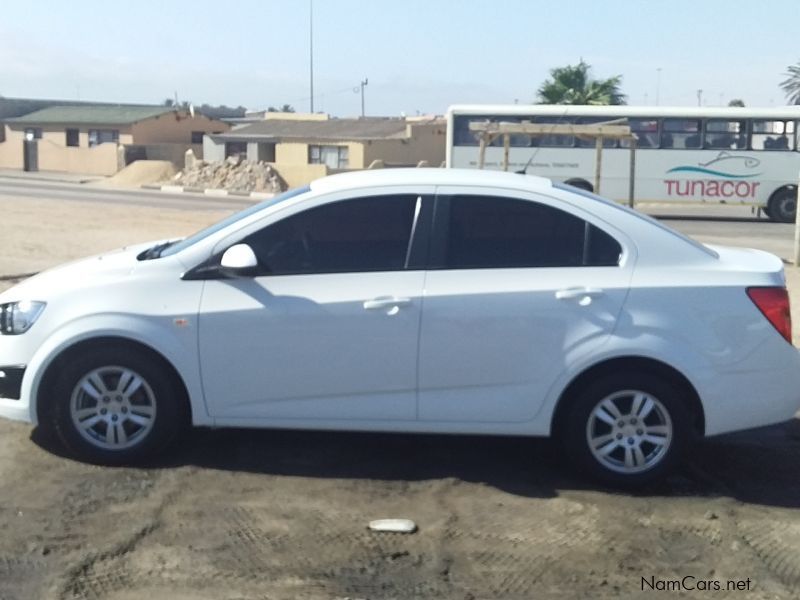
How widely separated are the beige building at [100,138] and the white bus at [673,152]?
101 ft

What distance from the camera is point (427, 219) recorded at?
6246 mm

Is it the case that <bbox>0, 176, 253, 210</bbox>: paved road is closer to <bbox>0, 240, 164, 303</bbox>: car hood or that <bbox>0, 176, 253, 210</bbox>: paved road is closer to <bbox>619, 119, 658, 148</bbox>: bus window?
<bbox>619, 119, 658, 148</bbox>: bus window

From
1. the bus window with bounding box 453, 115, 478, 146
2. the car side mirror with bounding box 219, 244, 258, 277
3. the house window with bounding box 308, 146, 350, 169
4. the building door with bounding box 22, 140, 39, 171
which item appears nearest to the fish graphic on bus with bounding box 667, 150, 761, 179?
the bus window with bounding box 453, 115, 478, 146

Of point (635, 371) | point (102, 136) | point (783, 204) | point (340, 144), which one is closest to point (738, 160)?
point (783, 204)

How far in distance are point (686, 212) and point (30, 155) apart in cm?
3873

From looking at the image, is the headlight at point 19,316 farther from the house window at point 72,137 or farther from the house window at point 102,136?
the house window at point 72,137

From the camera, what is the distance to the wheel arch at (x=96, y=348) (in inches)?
242

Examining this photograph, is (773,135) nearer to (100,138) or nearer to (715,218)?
(715,218)

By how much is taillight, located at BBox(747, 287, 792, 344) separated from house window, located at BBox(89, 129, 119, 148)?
5805 centimetres

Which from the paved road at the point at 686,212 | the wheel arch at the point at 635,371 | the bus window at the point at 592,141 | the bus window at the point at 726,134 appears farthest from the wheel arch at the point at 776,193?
the wheel arch at the point at 635,371

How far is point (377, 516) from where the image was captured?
5.59 m

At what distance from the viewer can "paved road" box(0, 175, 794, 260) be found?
2486cm

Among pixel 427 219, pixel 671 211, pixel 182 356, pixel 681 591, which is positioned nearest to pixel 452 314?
pixel 427 219

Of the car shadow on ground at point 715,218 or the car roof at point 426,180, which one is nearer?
the car roof at point 426,180
